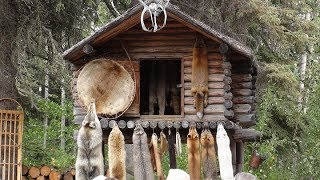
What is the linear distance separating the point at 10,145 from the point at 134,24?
356cm

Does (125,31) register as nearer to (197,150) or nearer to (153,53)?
(153,53)

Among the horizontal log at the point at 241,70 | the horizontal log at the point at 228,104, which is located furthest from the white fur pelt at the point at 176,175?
the horizontal log at the point at 241,70

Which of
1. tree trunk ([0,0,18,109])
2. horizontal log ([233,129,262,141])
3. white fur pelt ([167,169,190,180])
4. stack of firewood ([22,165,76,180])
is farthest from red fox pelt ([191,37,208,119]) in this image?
tree trunk ([0,0,18,109])

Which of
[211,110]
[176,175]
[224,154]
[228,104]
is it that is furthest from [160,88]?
[176,175]

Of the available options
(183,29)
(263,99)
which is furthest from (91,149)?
(263,99)

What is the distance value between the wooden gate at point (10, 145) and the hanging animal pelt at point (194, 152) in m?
3.60

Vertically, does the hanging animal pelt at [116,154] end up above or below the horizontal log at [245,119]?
below

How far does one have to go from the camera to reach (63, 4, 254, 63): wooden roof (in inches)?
426

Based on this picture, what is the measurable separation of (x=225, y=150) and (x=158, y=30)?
2252mm

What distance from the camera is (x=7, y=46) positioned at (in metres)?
13.8

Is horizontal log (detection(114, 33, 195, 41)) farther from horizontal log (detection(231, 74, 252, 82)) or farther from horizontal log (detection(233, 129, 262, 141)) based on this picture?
horizontal log (detection(233, 129, 262, 141))

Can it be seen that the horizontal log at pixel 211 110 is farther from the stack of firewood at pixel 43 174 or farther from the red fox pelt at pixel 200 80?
the stack of firewood at pixel 43 174

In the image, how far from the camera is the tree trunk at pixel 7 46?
13.7 m

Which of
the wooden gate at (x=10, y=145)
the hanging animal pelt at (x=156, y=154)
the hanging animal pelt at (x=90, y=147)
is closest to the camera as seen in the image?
the hanging animal pelt at (x=90, y=147)
